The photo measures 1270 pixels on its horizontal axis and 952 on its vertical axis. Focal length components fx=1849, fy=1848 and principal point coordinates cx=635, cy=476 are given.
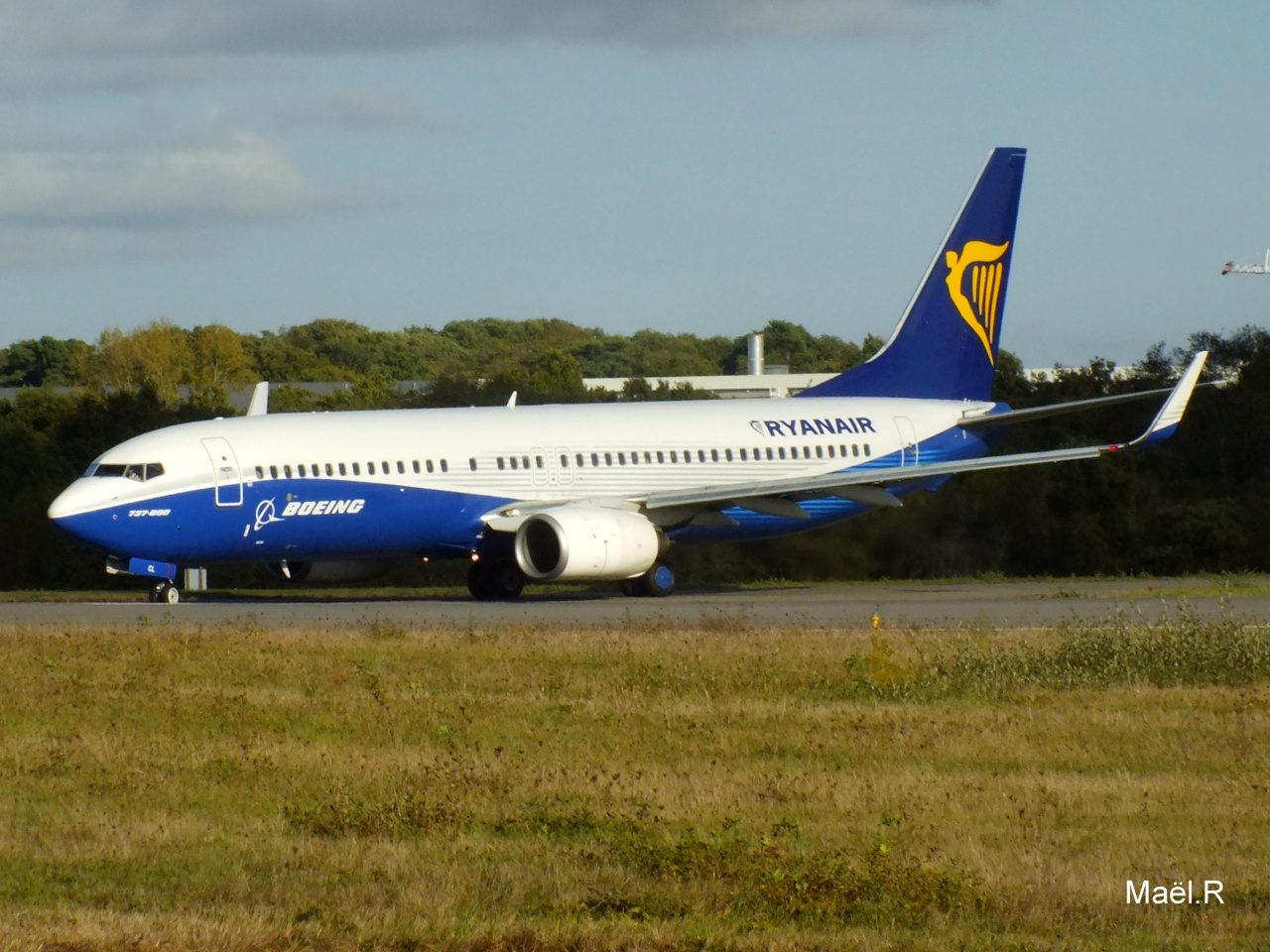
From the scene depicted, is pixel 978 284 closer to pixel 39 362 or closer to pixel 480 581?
pixel 480 581

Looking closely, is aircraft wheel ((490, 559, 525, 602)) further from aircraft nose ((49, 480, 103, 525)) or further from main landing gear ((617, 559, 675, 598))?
aircraft nose ((49, 480, 103, 525))

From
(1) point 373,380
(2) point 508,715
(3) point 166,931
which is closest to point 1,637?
(2) point 508,715

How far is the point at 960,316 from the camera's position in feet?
117

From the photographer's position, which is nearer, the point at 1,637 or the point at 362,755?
the point at 362,755

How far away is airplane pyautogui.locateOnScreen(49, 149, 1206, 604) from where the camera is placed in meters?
27.3

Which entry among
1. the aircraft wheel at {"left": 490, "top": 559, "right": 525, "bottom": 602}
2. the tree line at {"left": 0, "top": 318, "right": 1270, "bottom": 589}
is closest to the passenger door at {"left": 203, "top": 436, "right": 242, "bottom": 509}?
the aircraft wheel at {"left": 490, "top": 559, "right": 525, "bottom": 602}

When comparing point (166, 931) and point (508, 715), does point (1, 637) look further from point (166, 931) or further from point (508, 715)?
point (166, 931)

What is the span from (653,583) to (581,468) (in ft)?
7.32

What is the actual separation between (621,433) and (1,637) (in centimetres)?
1276

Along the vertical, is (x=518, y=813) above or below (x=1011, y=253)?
below

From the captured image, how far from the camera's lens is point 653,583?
30.4 m

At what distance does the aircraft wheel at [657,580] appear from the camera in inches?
1198

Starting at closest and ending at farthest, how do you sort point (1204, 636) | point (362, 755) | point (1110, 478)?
point (362, 755), point (1204, 636), point (1110, 478)

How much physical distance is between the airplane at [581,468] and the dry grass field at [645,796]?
941cm
